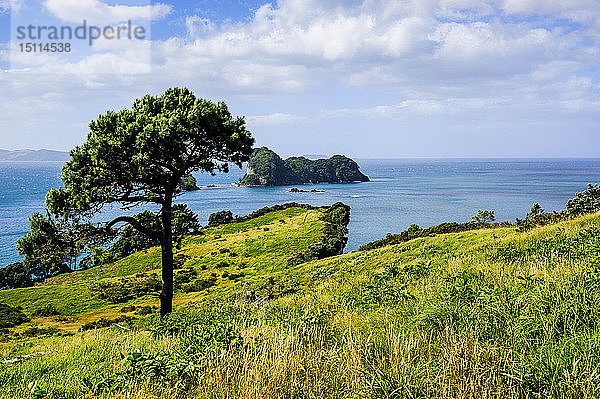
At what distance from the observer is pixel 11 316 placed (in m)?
28.6

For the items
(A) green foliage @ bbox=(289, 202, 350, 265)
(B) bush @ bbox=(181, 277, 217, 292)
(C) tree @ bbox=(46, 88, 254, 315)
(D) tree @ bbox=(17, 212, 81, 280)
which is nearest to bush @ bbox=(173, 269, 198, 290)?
(B) bush @ bbox=(181, 277, 217, 292)

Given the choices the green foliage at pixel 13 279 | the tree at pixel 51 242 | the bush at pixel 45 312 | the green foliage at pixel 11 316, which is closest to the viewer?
the tree at pixel 51 242

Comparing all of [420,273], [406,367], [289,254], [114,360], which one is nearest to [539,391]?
[406,367]

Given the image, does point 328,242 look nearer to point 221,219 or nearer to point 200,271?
point 200,271

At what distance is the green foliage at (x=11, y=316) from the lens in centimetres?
2634

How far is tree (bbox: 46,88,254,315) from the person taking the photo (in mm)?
16750

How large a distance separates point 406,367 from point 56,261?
1778cm

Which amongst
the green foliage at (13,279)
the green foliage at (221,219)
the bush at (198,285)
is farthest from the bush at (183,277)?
the green foliage at (221,219)

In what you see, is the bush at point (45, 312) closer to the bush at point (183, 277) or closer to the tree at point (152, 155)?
the bush at point (183, 277)

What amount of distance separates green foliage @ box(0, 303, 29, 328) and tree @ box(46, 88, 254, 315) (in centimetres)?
1532

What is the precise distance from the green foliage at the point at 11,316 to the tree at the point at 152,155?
15324 mm

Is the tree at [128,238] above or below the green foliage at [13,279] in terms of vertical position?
above

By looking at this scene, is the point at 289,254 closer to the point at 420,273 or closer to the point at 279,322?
the point at 420,273

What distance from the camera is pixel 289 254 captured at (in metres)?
42.0
